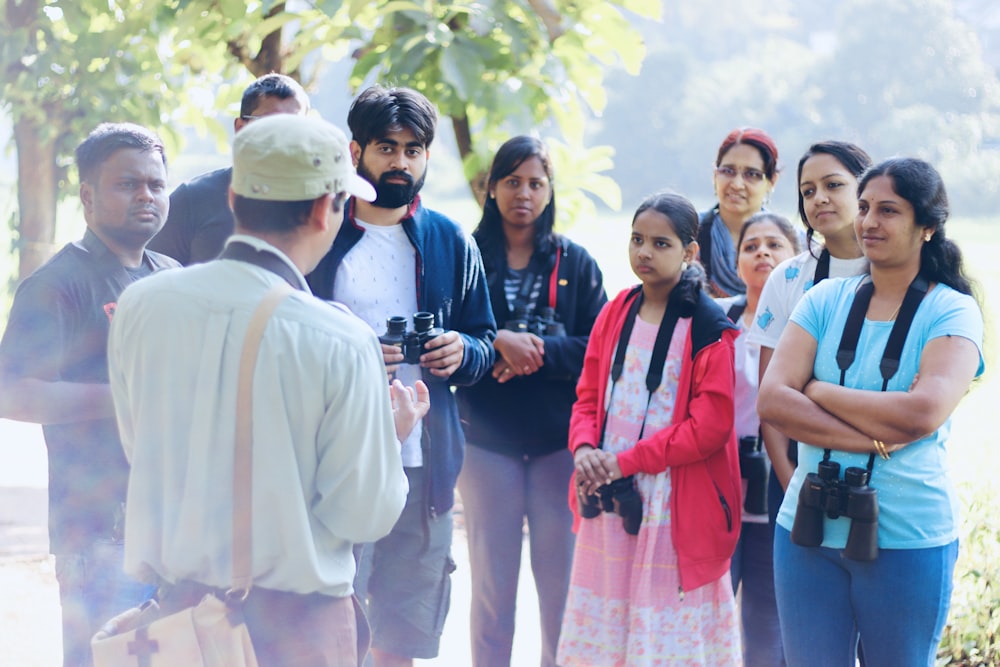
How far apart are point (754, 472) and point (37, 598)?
3872 millimetres

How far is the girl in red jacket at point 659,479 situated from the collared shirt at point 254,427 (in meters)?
1.47

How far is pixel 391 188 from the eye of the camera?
3.28 meters

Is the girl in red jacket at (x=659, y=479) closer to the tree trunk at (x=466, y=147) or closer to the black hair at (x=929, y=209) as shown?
the black hair at (x=929, y=209)

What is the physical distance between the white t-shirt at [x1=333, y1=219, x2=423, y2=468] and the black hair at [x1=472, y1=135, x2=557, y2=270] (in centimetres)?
65

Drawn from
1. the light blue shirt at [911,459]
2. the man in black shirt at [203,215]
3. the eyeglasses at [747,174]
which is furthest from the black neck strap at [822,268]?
the man in black shirt at [203,215]

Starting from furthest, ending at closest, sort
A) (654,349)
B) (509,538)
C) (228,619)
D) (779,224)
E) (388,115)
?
(779,224)
(509,538)
(654,349)
(388,115)
(228,619)

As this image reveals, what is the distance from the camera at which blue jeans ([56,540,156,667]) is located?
9.66ft

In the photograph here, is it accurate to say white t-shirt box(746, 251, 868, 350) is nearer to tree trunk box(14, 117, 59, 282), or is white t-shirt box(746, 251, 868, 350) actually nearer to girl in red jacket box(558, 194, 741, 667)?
girl in red jacket box(558, 194, 741, 667)

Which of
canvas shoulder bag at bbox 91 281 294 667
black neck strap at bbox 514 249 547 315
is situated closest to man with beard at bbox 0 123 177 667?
canvas shoulder bag at bbox 91 281 294 667

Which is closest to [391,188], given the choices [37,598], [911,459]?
[911,459]

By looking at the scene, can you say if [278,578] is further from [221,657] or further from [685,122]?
[685,122]

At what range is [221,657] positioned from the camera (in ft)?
6.49

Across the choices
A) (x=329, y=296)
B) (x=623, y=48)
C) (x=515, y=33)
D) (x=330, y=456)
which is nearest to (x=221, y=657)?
(x=330, y=456)

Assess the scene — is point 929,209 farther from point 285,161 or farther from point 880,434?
point 285,161
